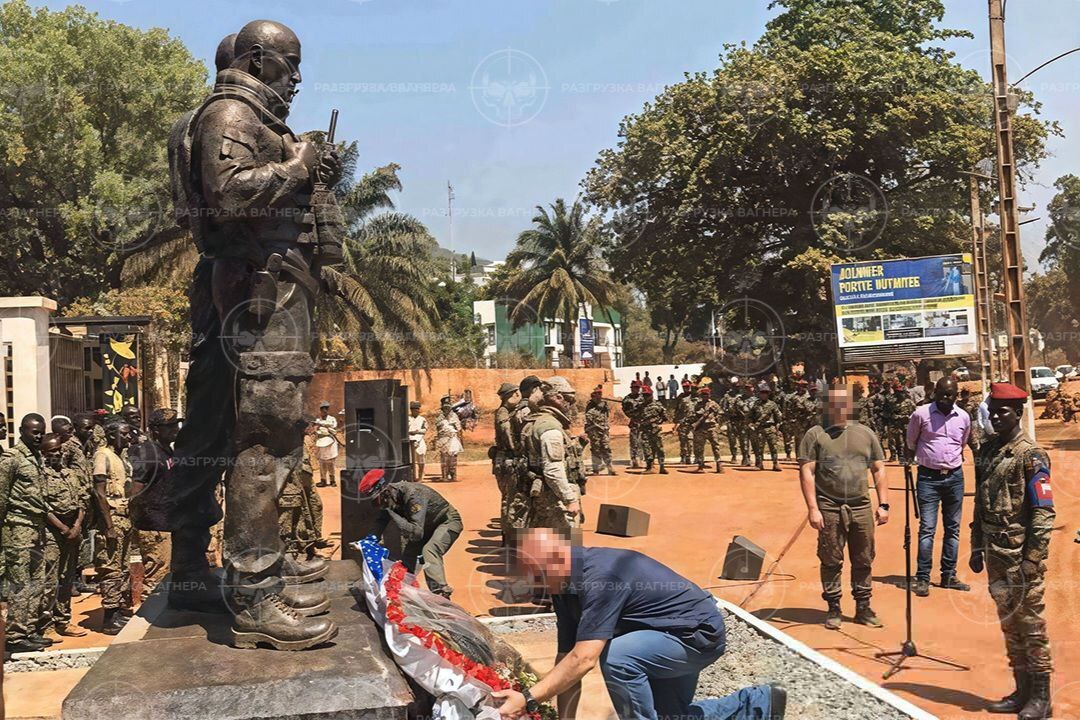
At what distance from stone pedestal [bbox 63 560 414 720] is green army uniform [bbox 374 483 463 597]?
3552 mm

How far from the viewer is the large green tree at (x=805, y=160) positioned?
32250 mm

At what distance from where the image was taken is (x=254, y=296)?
4.14 metres

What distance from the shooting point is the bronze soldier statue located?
3.99 m

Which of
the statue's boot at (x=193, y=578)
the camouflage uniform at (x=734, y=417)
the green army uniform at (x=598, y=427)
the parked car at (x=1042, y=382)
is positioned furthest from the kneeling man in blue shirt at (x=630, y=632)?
the parked car at (x=1042, y=382)

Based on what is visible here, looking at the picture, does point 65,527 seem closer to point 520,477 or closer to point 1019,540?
point 520,477

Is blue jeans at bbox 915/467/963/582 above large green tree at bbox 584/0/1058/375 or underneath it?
underneath

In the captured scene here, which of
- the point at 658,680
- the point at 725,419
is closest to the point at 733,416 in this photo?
Result: the point at 725,419

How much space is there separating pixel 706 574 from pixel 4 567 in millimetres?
6906

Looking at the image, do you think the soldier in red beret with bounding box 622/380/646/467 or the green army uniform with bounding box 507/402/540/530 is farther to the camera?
the soldier in red beret with bounding box 622/380/646/467

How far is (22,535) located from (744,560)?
6823 millimetres

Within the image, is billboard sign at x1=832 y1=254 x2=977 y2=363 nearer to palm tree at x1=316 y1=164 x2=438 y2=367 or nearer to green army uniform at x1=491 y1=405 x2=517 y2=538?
green army uniform at x1=491 y1=405 x2=517 y2=538

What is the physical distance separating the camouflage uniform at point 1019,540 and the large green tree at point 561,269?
133 feet

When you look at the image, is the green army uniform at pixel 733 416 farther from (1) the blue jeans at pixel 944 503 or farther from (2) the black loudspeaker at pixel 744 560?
(1) the blue jeans at pixel 944 503

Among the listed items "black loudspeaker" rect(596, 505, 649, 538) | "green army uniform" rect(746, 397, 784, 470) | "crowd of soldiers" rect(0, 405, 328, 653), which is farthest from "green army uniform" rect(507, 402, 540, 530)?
"green army uniform" rect(746, 397, 784, 470)
